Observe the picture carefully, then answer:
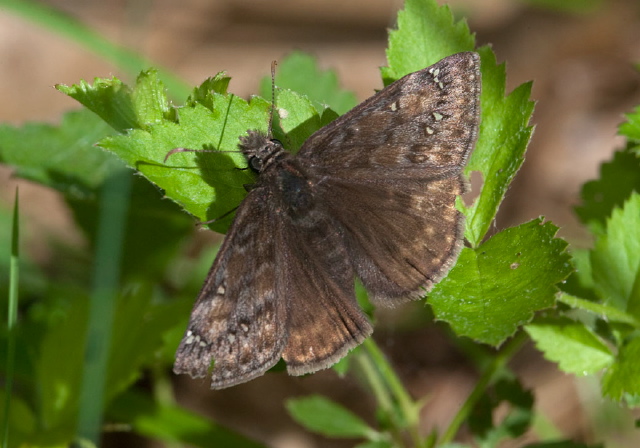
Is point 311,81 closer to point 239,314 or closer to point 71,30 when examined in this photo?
point 71,30

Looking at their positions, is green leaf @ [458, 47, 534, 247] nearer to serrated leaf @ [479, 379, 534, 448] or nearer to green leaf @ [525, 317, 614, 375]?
green leaf @ [525, 317, 614, 375]

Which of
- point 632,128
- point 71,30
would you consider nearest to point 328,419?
point 632,128

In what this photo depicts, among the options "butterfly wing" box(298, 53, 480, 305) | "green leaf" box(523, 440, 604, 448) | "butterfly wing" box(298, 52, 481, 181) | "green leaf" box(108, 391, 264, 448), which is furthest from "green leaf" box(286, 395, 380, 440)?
"butterfly wing" box(298, 52, 481, 181)

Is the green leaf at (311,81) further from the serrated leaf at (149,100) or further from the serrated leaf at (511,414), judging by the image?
the serrated leaf at (511,414)

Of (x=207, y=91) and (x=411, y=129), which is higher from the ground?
(x=207, y=91)

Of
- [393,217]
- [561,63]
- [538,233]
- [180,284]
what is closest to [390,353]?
[180,284]

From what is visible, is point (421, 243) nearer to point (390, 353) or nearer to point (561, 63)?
point (390, 353)

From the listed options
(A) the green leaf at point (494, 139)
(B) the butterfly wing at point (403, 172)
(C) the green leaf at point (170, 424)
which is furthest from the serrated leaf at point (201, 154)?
(C) the green leaf at point (170, 424)

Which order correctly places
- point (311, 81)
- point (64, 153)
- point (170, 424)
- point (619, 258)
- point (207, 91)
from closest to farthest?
point (207, 91) < point (619, 258) < point (170, 424) < point (64, 153) < point (311, 81)
